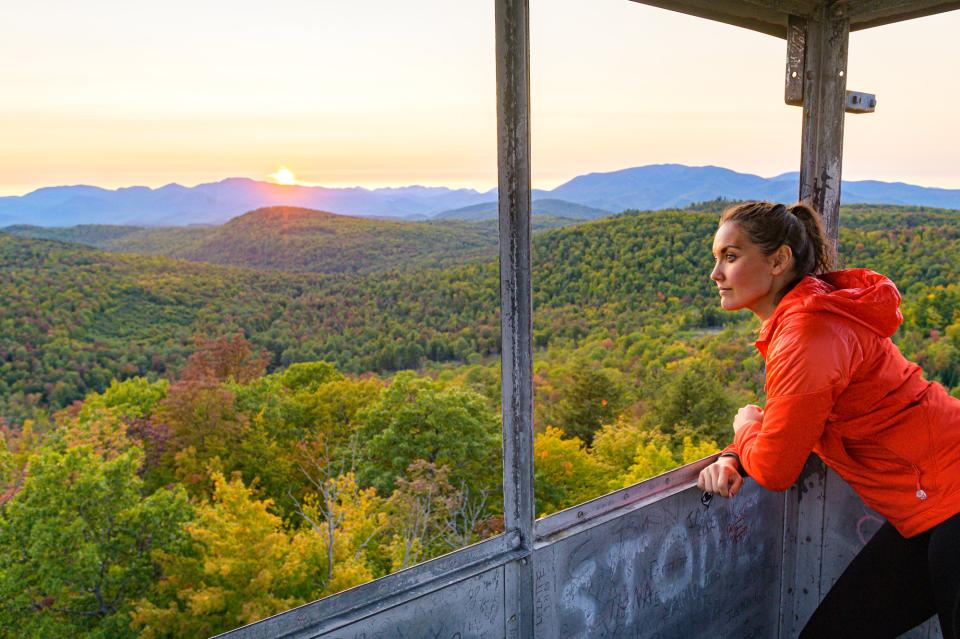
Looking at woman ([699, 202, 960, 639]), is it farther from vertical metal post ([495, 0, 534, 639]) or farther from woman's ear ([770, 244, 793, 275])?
vertical metal post ([495, 0, 534, 639])

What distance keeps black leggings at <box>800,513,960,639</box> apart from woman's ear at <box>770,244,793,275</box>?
614 mm

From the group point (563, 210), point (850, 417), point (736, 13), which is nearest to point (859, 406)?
point (850, 417)

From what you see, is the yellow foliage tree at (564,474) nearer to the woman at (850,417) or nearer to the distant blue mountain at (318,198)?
the distant blue mountain at (318,198)

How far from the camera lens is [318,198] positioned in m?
42.8

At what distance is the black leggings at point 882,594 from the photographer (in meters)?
1.51

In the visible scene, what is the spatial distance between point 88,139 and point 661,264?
26596mm

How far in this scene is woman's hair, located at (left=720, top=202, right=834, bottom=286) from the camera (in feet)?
4.92

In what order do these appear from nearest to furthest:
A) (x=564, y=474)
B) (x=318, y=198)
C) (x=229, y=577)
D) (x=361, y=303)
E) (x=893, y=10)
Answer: (x=893, y=10)
(x=229, y=577)
(x=564, y=474)
(x=361, y=303)
(x=318, y=198)

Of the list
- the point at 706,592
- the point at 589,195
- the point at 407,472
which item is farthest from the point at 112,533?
the point at 589,195

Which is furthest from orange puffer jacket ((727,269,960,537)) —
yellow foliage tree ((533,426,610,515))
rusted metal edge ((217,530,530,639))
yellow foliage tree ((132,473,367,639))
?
yellow foliage tree ((533,426,610,515))

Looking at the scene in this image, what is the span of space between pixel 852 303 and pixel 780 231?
229mm

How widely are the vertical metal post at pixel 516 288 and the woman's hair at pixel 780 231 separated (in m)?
0.48

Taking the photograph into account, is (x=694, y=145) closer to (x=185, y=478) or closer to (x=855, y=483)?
(x=185, y=478)

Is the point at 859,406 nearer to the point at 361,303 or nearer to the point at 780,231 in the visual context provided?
the point at 780,231
